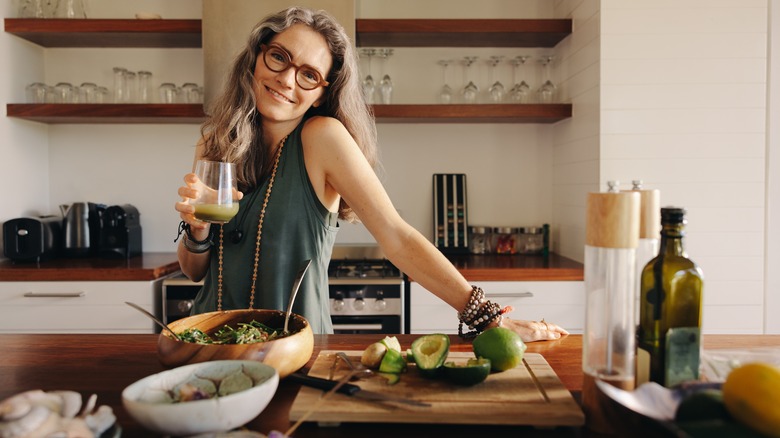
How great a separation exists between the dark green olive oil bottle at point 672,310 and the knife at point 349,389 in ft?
1.06

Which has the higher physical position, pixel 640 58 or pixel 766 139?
pixel 640 58

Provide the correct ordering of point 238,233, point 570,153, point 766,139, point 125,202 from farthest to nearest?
point 125,202 → point 570,153 → point 766,139 → point 238,233

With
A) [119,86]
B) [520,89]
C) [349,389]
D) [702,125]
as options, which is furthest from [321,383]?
[119,86]

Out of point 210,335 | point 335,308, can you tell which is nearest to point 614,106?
point 335,308

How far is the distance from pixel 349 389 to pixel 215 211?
0.57 meters

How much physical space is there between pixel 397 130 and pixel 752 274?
1.87 metres

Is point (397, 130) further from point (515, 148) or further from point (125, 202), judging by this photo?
point (125, 202)

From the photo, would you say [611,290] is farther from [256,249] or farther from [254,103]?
[254,103]

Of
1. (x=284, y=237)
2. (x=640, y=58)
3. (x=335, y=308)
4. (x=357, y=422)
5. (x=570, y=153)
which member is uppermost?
(x=640, y=58)

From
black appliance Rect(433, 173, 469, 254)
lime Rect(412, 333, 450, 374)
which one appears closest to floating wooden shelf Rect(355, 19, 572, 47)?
black appliance Rect(433, 173, 469, 254)

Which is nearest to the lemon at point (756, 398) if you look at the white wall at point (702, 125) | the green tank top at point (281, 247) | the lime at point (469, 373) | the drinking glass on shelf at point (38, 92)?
the lime at point (469, 373)

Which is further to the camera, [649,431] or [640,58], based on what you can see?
[640,58]

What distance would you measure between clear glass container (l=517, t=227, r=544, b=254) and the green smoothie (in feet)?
7.22

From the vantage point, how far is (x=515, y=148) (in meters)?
3.29
